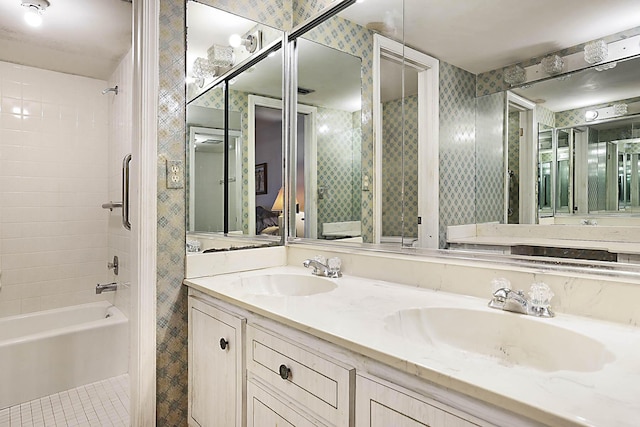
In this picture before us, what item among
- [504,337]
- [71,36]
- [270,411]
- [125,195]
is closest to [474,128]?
[504,337]

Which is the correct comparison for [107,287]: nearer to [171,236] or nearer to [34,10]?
[171,236]

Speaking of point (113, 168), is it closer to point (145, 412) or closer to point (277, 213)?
point (277, 213)

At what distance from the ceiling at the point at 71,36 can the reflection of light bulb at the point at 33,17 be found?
0.03 meters

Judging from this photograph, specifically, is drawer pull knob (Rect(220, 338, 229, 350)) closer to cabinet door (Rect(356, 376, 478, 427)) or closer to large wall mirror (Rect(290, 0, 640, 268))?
cabinet door (Rect(356, 376, 478, 427))

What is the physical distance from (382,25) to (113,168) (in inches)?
99.9

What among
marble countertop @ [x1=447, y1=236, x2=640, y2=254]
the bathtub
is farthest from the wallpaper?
the bathtub

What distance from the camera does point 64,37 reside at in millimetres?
2521

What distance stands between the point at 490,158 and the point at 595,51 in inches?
16.2

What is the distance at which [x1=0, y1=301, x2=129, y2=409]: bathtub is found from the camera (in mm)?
2172

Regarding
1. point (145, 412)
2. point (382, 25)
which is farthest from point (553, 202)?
point (145, 412)

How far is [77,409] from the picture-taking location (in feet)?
6.93

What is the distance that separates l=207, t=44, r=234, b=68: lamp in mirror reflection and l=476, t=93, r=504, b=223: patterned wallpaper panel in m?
1.29

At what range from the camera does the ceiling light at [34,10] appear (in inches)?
81.9

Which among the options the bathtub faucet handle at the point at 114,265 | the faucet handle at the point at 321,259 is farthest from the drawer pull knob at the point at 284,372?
the bathtub faucet handle at the point at 114,265
